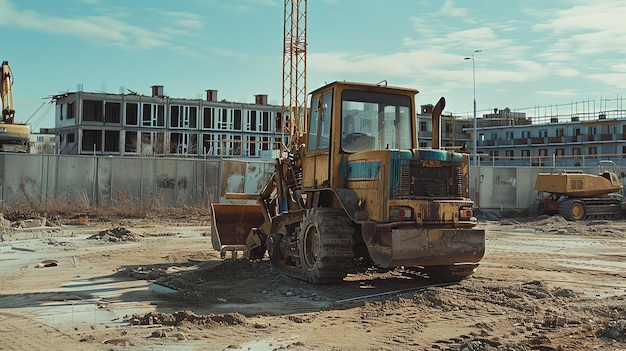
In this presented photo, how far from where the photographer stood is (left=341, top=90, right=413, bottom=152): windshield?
1102 cm

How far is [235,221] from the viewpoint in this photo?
47.1 ft

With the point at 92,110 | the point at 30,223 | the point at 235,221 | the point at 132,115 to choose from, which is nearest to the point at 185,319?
the point at 235,221

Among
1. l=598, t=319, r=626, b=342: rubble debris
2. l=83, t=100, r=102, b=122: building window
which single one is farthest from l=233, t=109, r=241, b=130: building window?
l=598, t=319, r=626, b=342: rubble debris

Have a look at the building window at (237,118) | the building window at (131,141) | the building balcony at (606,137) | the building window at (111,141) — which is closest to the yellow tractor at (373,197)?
the building window at (131,141)

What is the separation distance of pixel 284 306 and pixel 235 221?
16.7 ft

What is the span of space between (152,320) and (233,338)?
1228mm

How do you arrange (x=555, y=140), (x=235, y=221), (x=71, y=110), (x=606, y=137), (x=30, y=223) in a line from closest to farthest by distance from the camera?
1. (x=235, y=221)
2. (x=30, y=223)
3. (x=71, y=110)
4. (x=606, y=137)
5. (x=555, y=140)

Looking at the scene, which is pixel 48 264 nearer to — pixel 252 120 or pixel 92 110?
pixel 92 110

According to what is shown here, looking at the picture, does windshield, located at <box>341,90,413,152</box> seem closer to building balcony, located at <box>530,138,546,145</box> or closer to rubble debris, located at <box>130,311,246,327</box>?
rubble debris, located at <box>130,311,246,327</box>

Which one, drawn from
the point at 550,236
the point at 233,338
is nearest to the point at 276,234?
the point at 233,338

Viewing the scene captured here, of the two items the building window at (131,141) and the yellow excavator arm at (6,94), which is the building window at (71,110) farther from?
the yellow excavator arm at (6,94)

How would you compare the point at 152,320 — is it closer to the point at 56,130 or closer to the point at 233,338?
the point at 233,338

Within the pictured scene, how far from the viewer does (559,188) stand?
3142cm

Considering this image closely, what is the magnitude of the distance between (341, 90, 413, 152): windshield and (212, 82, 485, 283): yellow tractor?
17mm
